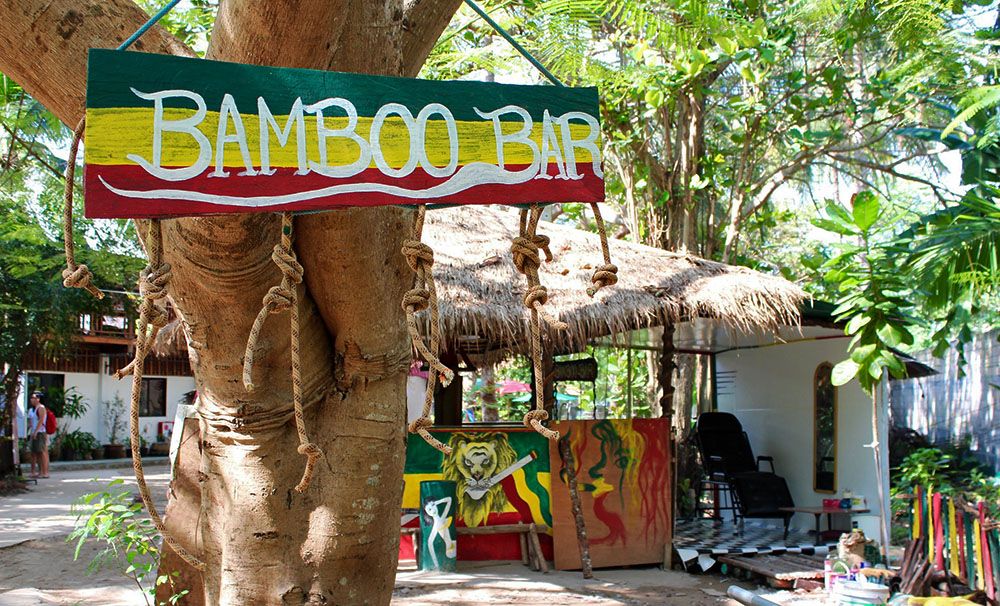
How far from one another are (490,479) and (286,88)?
246 inches

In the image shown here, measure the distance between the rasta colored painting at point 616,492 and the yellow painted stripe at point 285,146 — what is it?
5873 millimetres

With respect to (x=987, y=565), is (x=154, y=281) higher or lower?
higher

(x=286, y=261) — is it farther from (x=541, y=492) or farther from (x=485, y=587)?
(x=541, y=492)

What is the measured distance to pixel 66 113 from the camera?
2373 millimetres

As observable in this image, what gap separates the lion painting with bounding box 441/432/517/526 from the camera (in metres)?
7.84

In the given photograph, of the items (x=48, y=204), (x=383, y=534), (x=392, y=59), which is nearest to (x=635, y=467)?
(x=383, y=534)

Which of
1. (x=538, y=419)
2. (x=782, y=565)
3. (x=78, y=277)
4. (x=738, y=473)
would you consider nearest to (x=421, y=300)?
(x=538, y=419)

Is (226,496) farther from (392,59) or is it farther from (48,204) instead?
(48,204)

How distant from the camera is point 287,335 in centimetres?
261

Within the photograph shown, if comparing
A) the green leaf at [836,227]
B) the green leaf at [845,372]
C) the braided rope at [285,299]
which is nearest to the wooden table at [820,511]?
the green leaf at [845,372]

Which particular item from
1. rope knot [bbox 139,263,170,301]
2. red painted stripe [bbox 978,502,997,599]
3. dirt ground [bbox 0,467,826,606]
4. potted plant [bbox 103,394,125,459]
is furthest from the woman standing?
rope knot [bbox 139,263,170,301]

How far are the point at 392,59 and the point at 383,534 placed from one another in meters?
1.51

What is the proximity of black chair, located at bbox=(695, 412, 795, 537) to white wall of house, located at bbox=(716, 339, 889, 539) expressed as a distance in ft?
0.71

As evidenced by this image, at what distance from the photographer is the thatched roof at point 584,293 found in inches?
300
